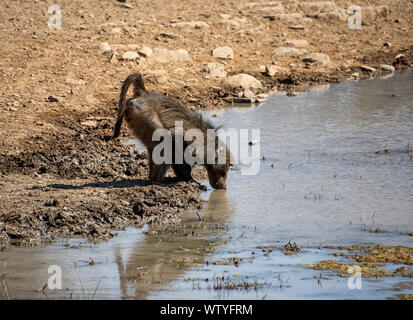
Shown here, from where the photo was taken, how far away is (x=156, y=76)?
13.7m

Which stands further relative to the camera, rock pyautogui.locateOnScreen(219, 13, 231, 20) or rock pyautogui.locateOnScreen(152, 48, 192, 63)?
rock pyautogui.locateOnScreen(219, 13, 231, 20)

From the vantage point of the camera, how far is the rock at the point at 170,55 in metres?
14.8

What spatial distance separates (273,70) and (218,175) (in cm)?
688

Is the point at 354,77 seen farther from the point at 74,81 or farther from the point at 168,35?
the point at 74,81

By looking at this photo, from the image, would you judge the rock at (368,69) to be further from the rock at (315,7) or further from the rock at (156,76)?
the rock at (156,76)

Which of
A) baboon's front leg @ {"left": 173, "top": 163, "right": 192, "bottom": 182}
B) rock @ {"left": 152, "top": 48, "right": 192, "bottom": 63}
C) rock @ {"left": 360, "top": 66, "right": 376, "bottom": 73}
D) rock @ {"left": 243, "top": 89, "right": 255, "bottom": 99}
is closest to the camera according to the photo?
baboon's front leg @ {"left": 173, "top": 163, "right": 192, "bottom": 182}

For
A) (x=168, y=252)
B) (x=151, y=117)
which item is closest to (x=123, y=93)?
(x=151, y=117)

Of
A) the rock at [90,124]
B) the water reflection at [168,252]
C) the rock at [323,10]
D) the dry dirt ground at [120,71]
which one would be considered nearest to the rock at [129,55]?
the dry dirt ground at [120,71]

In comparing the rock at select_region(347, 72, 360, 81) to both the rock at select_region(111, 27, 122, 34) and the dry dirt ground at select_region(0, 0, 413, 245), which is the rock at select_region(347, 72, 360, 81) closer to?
the dry dirt ground at select_region(0, 0, 413, 245)

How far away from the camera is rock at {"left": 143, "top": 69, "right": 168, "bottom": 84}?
1365 cm

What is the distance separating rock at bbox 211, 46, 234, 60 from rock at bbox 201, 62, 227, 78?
66 cm

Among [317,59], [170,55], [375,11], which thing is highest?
[375,11]

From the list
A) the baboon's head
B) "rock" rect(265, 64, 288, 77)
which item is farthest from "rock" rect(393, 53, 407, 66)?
the baboon's head

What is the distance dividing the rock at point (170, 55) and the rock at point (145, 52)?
4.1 inches
